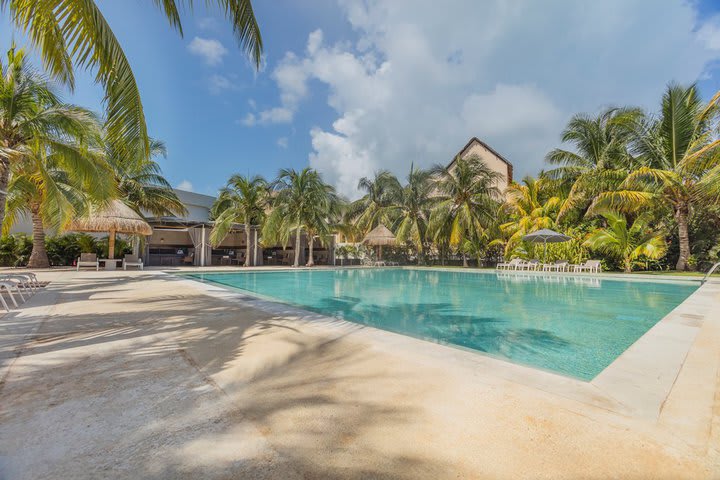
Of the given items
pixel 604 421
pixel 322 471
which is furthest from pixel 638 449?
pixel 322 471

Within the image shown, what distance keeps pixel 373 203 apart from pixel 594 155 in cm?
1451

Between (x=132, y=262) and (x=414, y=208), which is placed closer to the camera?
(x=132, y=262)

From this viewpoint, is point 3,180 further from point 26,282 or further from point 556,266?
point 556,266

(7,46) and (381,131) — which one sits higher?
(381,131)

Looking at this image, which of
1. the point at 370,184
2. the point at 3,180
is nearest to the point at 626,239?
the point at 370,184

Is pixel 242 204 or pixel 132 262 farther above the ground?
pixel 242 204

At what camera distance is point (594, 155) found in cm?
1667

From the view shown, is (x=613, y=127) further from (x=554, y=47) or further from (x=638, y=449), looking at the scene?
(x=638, y=449)

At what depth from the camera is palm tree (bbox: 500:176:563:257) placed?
1741 cm

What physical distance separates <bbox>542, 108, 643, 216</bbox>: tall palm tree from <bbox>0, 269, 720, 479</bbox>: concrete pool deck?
14.6 m

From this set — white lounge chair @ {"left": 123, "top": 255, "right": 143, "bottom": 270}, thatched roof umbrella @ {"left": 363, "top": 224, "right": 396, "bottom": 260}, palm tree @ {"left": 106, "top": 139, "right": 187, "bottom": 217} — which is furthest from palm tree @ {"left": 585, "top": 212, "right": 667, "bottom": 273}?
palm tree @ {"left": 106, "top": 139, "right": 187, "bottom": 217}

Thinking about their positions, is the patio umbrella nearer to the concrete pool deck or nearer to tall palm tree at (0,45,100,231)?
the concrete pool deck

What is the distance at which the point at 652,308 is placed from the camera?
22.3ft

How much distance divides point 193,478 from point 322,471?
21.9 inches
